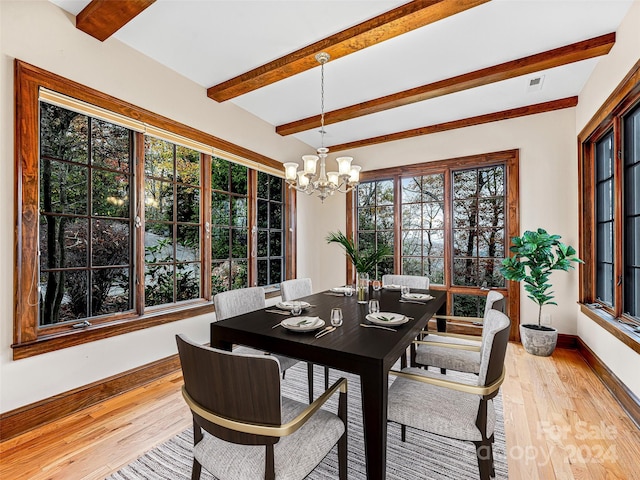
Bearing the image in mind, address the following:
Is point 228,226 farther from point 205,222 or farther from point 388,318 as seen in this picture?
point 388,318

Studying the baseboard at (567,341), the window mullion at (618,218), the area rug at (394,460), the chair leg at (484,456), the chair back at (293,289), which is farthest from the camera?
the baseboard at (567,341)

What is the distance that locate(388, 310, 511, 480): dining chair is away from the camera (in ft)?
4.45

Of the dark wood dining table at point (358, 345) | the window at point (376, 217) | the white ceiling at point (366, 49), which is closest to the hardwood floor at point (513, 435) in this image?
the dark wood dining table at point (358, 345)

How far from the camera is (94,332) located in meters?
2.36

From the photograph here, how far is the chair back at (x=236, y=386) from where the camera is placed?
100 cm

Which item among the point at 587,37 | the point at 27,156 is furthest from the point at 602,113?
the point at 27,156

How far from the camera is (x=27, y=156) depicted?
2.03 metres

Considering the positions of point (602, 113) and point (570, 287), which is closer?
point (602, 113)

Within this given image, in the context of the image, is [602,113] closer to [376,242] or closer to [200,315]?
[376,242]

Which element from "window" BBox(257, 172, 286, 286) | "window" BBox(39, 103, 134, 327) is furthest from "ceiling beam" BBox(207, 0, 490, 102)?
"window" BBox(257, 172, 286, 286)

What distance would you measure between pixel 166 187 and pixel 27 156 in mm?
1104

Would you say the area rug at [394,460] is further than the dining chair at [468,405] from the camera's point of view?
Yes

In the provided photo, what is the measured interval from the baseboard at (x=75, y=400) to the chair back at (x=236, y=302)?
108cm

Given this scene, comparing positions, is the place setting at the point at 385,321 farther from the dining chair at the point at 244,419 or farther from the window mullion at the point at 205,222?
the window mullion at the point at 205,222
